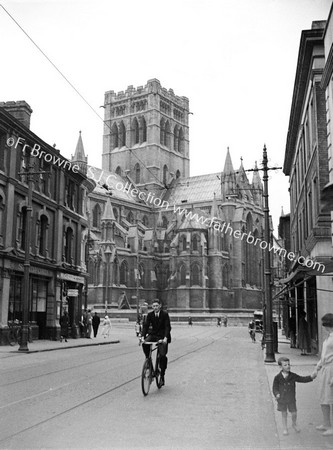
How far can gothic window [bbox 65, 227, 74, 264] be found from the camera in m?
31.4

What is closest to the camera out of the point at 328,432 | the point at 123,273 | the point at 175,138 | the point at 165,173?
the point at 328,432

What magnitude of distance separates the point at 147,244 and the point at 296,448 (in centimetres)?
7894

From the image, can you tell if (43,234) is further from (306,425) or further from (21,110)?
(306,425)

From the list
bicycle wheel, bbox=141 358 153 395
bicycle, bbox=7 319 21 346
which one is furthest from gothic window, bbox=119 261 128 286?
bicycle wheel, bbox=141 358 153 395

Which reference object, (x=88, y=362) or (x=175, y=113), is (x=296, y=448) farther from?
(x=175, y=113)

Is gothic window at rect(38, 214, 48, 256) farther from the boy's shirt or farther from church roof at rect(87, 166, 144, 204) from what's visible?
church roof at rect(87, 166, 144, 204)

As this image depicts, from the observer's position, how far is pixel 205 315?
7531 centimetres

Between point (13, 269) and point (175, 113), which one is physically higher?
point (175, 113)

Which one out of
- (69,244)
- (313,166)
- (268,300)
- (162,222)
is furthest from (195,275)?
(268,300)

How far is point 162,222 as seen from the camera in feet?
311

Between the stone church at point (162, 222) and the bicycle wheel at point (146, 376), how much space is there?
58191 mm

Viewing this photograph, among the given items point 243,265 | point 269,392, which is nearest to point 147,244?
point 243,265

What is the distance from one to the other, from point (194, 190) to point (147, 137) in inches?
530

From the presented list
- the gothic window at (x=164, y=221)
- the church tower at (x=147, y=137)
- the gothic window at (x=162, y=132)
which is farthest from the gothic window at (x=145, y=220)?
the gothic window at (x=162, y=132)
